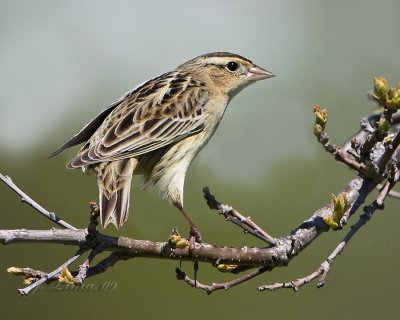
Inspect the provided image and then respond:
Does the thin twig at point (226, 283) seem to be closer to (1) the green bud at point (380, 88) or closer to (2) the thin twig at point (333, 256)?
(2) the thin twig at point (333, 256)

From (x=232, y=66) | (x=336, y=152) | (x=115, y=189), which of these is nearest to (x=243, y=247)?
(x=336, y=152)

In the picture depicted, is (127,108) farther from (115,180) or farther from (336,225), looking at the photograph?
(336,225)

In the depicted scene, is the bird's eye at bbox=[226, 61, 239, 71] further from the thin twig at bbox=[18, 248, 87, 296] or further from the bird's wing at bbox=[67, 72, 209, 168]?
the thin twig at bbox=[18, 248, 87, 296]

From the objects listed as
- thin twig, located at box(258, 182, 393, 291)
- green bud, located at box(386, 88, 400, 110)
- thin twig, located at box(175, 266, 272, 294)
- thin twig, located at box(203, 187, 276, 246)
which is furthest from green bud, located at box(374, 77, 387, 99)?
thin twig, located at box(175, 266, 272, 294)

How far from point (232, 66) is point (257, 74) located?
0.21m

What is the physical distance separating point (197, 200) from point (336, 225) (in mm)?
3214

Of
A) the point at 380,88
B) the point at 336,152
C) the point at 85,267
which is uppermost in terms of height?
the point at 380,88

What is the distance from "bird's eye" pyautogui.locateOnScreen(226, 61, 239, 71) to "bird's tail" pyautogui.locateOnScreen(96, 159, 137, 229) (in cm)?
132

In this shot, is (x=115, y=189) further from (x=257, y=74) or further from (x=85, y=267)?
(x=257, y=74)

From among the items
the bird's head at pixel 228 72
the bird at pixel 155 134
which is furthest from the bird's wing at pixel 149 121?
the bird's head at pixel 228 72

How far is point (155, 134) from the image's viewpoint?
520 cm

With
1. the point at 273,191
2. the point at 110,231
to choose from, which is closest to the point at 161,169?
the point at 110,231

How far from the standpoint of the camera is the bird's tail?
4352 millimetres

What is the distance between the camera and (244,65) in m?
6.06
